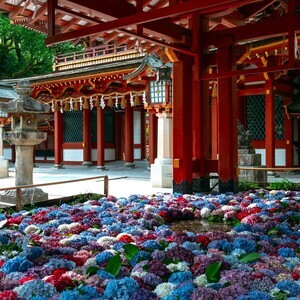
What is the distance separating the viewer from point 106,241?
5.23 meters

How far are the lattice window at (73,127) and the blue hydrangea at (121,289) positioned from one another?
878 inches

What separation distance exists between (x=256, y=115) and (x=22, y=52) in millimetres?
21838

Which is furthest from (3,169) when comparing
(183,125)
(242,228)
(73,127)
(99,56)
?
(242,228)

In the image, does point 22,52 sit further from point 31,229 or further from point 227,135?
point 31,229

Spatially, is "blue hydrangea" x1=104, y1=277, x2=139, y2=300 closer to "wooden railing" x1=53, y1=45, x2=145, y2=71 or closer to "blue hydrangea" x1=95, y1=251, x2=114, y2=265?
"blue hydrangea" x1=95, y1=251, x2=114, y2=265

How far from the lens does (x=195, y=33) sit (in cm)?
924

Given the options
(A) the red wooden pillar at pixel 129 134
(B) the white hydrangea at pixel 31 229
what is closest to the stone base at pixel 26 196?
(B) the white hydrangea at pixel 31 229

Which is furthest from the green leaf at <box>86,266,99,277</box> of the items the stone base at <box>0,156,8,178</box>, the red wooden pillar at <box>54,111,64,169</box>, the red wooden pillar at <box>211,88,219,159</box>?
the red wooden pillar at <box>54,111,64,169</box>

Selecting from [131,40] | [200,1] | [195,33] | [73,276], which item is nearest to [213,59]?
[195,33]

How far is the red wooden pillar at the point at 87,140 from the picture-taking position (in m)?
24.1

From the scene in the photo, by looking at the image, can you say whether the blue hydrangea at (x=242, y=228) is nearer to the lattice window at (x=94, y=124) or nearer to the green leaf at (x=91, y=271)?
the green leaf at (x=91, y=271)

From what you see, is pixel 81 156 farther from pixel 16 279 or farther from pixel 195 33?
pixel 16 279

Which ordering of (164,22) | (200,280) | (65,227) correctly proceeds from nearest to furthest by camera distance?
(200,280) < (65,227) < (164,22)

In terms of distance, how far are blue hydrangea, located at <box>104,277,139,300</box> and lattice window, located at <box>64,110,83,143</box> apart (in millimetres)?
22295
